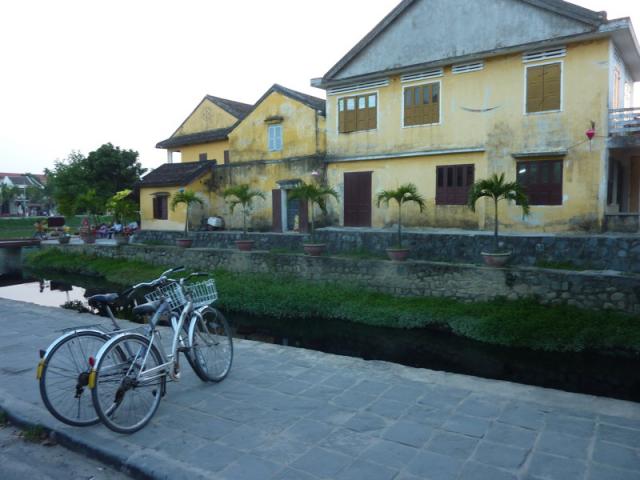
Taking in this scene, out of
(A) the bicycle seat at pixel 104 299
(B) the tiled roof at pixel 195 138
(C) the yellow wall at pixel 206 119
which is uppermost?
(C) the yellow wall at pixel 206 119

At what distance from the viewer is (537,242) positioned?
11.0 m

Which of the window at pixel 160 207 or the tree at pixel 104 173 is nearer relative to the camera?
the window at pixel 160 207

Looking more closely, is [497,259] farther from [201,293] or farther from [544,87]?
[201,293]

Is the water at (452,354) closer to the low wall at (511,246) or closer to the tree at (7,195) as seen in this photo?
the low wall at (511,246)

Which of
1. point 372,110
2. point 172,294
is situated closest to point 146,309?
point 172,294

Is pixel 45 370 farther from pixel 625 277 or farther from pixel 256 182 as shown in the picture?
pixel 256 182

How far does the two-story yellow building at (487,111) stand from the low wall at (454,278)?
12.0ft

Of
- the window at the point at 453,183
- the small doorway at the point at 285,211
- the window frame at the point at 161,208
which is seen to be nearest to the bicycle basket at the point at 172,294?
the window at the point at 453,183

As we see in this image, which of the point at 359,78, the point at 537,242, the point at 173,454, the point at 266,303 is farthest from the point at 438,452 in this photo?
the point at 359,78

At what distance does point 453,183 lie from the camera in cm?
1489

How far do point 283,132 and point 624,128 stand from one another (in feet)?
38.0

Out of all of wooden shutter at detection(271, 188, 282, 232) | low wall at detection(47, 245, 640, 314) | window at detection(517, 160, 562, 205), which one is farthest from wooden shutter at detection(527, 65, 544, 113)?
wooden shutter at detection(271, 188, 282, 232)

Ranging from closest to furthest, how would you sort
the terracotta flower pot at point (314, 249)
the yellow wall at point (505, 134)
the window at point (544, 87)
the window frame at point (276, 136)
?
the yellow wall at point (505, 134), the window at point (544, 87), the terracotta flower pot at point (314, 249), the window frame at point (276, 136)

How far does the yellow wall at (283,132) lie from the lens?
58.9 feet
